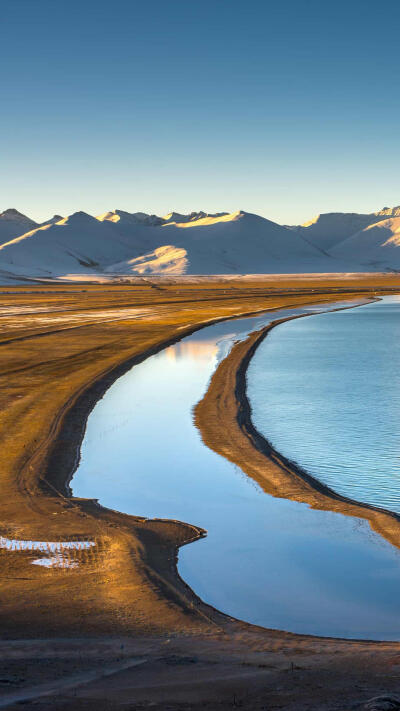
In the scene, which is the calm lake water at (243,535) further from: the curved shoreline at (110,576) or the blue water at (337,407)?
the blue water at (337,407)

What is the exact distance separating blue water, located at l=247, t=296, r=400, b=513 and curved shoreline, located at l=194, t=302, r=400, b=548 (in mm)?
315

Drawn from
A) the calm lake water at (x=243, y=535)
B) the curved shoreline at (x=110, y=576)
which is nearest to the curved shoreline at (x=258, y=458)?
the calm lake water at (x=243, y=535)

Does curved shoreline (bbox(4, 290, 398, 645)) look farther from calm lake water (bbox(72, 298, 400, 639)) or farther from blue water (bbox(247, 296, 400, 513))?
blue water (bbox(247, 296, 400, 513))

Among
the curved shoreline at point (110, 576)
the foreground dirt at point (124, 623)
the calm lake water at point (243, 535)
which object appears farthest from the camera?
the calm lake water at point (243, 535)

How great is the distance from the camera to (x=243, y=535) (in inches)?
420

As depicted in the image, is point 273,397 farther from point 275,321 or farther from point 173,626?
point 275,321

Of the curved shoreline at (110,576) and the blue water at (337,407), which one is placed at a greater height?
the blue water at (337,407)

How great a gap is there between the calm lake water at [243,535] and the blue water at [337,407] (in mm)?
714

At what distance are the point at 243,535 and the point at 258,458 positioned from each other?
403 centimetres

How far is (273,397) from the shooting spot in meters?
21.6

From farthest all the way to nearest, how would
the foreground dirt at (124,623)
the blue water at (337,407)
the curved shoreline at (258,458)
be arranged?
the blue water at (337,407) < the curved shoreline at (258,458) < the foreground dirt at (124,623)

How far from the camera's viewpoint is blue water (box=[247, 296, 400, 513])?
13.6m

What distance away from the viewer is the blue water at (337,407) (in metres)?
13.6

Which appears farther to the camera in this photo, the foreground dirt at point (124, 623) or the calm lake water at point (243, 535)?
the calm lake water at point (243, 535)
